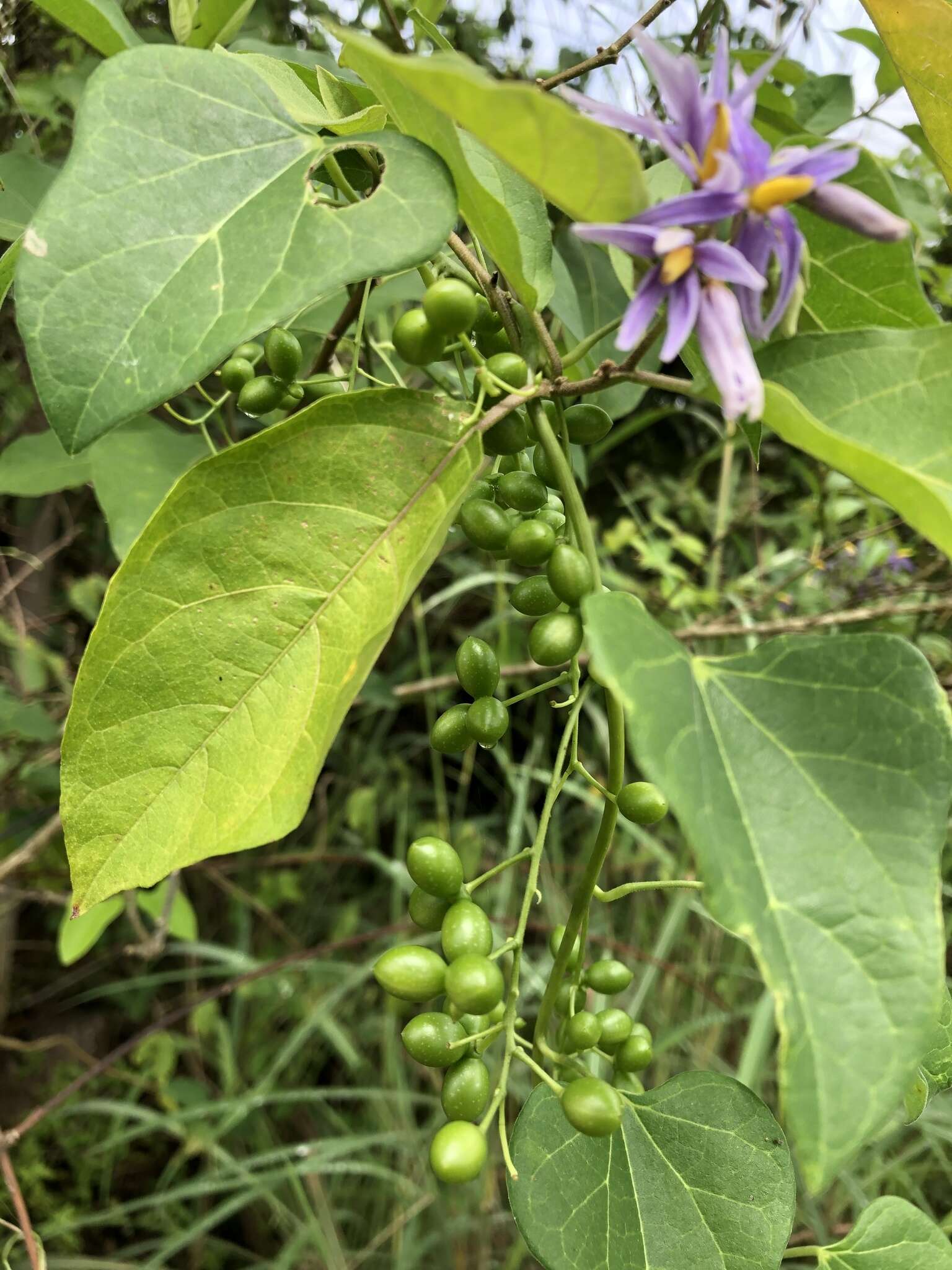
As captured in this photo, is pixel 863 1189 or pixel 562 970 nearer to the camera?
pixel 562 970

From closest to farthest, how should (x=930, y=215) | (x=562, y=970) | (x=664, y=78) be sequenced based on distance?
(x=664, y=78) → (x=562, y=970) → (x=930, y=215)

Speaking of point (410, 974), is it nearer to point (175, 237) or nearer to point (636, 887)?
point (636, 887)

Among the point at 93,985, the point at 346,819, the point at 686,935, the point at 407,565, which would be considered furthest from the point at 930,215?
the point at 93,985

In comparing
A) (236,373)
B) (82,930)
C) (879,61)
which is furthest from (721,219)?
(82,930)

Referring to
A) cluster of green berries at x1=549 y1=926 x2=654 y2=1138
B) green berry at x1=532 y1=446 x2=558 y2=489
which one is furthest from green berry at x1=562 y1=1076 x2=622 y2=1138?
green berry at x1=532 y1=446 x2=558 y2=489

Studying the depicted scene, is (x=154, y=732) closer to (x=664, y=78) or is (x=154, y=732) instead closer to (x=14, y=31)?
(x=664, y=78)

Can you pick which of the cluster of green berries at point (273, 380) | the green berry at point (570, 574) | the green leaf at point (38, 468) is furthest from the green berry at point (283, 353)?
the green leaf at point (38, 468)

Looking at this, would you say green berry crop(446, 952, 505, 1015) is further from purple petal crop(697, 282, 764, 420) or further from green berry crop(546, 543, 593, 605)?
purple petal crop(697, 282, 764, 420)
